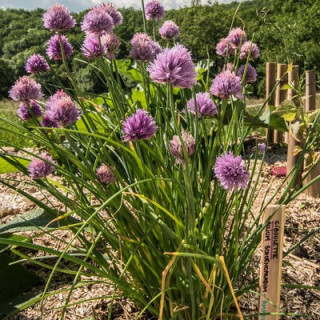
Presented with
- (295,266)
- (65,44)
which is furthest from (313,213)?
(65,44)

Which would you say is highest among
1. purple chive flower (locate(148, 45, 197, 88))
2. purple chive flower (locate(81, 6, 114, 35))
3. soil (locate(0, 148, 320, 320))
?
purple chive flower (locate(81, 6, 114, 35))

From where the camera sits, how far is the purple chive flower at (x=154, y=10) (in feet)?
5.50

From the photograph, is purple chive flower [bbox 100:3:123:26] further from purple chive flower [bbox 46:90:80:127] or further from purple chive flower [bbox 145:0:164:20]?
purple chive flower [bbox 46:90:80:127]

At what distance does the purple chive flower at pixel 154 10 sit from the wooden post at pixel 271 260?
Result: 0.89 meters

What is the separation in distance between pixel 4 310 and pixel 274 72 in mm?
3679

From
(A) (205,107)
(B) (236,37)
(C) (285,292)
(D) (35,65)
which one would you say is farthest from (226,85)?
(C) (285,292)

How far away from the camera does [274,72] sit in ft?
14.8

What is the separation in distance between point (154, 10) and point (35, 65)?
506 millimetres

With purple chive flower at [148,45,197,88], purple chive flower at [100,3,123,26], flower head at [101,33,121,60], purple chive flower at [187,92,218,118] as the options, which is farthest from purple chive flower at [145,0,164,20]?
purple chive flower at [148,45,197,88]

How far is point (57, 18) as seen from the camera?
4.19 ft

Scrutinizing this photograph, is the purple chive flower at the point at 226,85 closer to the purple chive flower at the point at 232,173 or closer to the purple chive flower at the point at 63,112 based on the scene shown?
the purple chive flower at the point at 232,173

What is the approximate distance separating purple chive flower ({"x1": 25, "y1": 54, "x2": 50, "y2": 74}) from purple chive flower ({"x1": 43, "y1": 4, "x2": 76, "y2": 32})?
0.84 ft

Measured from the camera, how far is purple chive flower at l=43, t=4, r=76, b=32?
4.19 feet

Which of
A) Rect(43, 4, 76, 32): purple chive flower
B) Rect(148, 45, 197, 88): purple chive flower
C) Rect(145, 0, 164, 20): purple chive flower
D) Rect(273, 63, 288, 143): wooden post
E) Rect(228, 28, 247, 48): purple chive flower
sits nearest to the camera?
Rect(148, 45, 197, 88): purple chive flower
